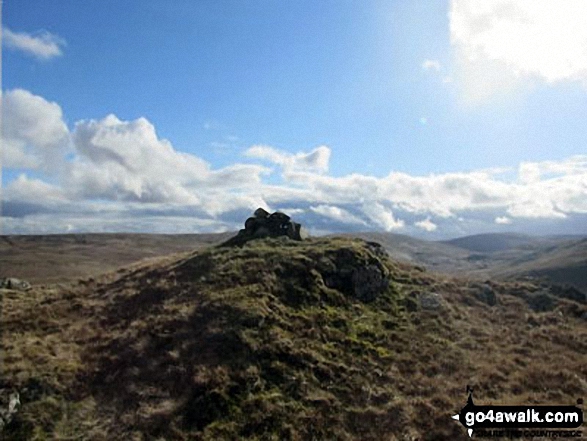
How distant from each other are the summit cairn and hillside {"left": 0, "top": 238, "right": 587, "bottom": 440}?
18.2 feet

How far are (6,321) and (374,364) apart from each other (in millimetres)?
21686

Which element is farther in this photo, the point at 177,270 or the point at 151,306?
the point at 177,270

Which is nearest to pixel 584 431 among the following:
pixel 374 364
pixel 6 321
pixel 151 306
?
pixel 374 364

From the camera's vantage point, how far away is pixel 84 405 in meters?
21.0

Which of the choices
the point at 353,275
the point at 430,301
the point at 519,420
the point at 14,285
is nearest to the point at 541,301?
the point at 430,301

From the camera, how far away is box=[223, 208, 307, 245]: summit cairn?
4572 cm

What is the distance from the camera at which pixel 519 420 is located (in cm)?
2048

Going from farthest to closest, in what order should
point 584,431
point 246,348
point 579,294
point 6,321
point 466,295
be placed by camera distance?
point 579,294 → point 466,295 → point 6,321 → point 246,348 → point 584,431

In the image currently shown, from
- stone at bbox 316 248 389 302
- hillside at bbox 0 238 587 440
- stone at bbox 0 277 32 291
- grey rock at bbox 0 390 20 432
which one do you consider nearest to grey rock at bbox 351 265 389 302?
stone at bbox 316 248 389 302

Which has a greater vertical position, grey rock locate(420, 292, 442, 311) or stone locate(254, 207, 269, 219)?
stone locate(254, 207, 269, 219)

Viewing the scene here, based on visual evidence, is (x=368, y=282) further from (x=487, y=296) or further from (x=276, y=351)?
(x=276, y=351)

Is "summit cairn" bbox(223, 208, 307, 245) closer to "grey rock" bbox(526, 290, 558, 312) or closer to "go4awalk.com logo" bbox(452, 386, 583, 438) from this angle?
"grey rock" bbox(526, 290, 558, 312)

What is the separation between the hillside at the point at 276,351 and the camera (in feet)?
66.6

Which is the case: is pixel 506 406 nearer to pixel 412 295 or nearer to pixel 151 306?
pixel 412 295
